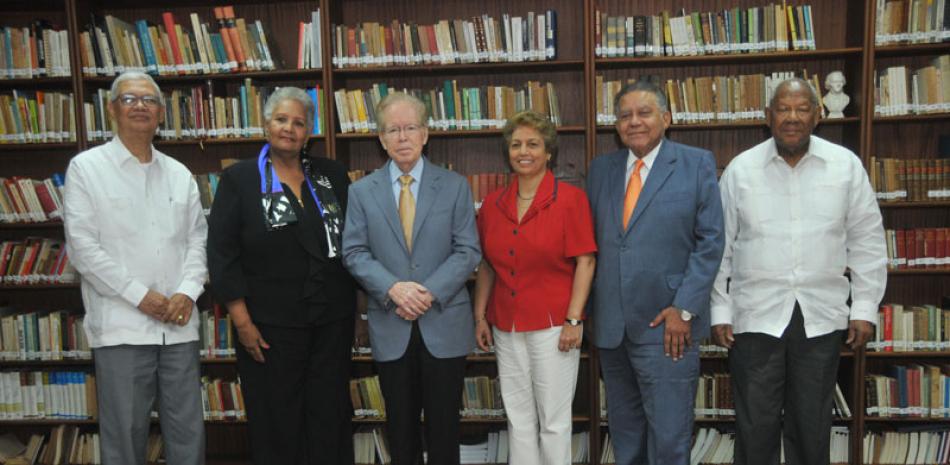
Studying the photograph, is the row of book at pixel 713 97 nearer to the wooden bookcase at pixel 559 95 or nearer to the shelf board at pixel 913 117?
the wooden bookcase at pixel 559 95

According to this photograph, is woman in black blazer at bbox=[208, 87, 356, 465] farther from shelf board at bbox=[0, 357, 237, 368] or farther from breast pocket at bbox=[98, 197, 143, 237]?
shelf board at bbox=[0, 357, 237, 368]

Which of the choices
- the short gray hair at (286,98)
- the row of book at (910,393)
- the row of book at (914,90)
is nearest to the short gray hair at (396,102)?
the short gray hair at (286,98)

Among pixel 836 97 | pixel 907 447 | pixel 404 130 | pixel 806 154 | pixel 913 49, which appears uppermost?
pixel 913 49

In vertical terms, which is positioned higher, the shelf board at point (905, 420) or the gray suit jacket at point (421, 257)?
the gray suit jacket at point (421, 257)

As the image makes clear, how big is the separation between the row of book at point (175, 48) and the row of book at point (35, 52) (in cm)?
12

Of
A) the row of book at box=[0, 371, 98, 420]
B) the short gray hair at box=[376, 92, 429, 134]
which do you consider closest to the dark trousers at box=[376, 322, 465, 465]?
the short gray hair at box=[376, 92, 429, 134]

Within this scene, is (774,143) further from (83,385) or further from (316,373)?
(83,385)

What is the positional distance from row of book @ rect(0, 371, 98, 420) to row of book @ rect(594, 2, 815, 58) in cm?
346

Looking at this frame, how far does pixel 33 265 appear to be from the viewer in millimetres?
3590

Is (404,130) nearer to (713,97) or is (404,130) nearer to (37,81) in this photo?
(713,97)

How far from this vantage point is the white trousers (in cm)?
235

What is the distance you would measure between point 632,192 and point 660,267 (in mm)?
310

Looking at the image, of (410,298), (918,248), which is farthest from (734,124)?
(410,298)

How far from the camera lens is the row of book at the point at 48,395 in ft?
11.7
